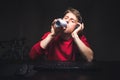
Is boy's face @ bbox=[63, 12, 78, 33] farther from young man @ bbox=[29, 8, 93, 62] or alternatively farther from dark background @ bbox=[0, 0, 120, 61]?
dark background @ bbox=[0, 0, 120, 61]

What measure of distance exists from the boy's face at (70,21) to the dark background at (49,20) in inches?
5.9

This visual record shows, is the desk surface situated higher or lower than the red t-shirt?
lower

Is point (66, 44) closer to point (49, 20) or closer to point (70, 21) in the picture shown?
point (70, 21)

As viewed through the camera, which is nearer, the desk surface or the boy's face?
the desk surface

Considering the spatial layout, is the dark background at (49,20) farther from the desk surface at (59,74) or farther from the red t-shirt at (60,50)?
the desk surface at (59,74)

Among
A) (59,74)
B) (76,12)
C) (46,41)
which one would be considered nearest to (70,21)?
(76,12)

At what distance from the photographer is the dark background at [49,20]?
1.64 metres

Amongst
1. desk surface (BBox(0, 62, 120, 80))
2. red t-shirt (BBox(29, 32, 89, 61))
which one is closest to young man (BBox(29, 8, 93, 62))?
red t-shirt (BBox(29, 32, 89, 61))

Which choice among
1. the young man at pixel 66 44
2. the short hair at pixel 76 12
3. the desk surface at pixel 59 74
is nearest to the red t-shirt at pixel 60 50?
the young man at pixel 66 44

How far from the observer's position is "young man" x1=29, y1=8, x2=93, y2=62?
1.41m

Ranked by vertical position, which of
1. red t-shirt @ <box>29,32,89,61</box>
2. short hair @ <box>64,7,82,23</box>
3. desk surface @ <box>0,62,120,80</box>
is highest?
short hair @ <box>64,7,82,23</box>

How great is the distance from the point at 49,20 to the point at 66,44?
24 cm

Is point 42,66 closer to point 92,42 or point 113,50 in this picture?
point 92,42

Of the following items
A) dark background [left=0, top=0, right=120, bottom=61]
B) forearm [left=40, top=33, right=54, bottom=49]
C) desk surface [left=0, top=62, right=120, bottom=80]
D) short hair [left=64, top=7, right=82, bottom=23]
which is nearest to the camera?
desk surface [left=0, top=62, right=120, bottom=80]
